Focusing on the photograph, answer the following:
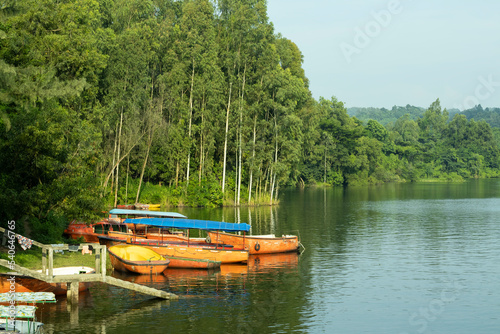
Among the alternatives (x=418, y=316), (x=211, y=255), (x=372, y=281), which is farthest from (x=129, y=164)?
(x=418, y=316)

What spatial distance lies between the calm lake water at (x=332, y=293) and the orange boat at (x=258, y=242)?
107 centimetres

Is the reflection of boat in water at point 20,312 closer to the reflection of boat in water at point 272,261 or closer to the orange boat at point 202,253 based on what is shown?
the orange boat at point 202,253

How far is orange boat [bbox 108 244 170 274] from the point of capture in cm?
3575

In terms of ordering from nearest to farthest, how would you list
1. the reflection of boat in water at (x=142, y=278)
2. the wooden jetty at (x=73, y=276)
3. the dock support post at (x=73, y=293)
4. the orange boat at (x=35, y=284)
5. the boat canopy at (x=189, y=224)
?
the orange boat at (x=35, y=284), the wooden jetty at (x=73, y=276), the dock support post at (x=73, y=293), the reflection of boat in water at (x=142, y=278), the boat canopy at (x=189, y=224)

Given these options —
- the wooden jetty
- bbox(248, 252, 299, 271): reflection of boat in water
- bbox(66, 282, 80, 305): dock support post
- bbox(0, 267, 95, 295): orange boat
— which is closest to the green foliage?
bbox(0, 267, 95, 295): orange boat

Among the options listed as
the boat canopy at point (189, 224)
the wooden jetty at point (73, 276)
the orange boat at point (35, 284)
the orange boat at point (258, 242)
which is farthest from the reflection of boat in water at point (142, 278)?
the orange boat at point (258, 242)

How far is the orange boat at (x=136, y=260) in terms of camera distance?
3575 centimetres

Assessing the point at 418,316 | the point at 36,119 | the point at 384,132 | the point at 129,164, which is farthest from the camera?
the point at 384,132

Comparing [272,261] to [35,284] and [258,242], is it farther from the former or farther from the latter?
[35,284]

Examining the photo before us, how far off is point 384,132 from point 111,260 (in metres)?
165

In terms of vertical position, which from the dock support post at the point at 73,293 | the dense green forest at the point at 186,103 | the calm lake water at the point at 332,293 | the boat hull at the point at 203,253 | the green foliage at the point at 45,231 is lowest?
the calm lake water at the point at 332,293

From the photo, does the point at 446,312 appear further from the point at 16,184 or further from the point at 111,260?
the point at 16,184

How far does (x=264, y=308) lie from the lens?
29.2m

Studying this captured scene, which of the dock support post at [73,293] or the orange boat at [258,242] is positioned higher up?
the orange boat at [258,242]
